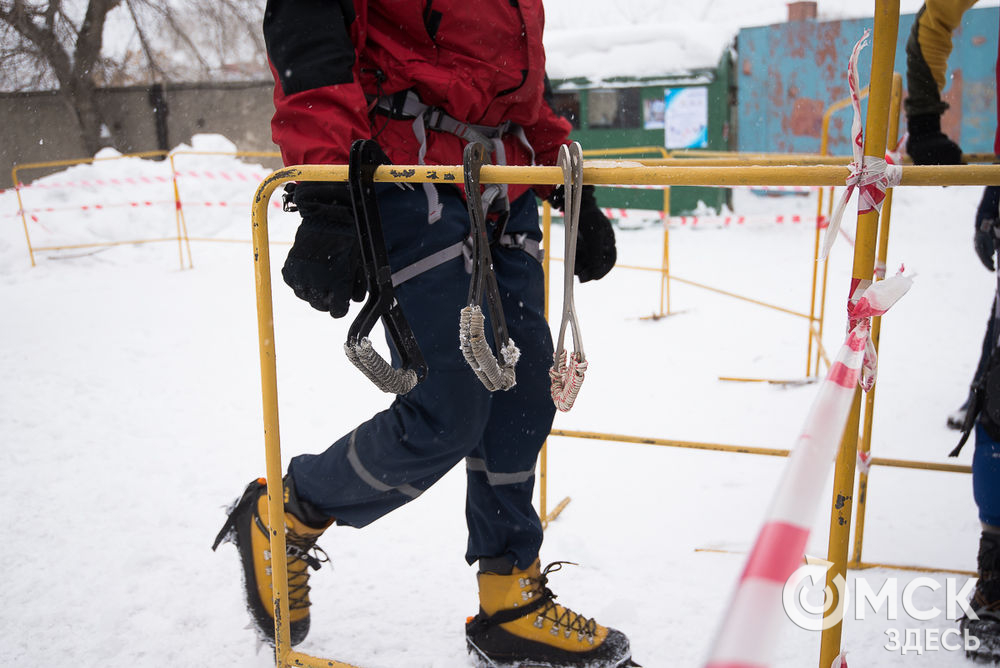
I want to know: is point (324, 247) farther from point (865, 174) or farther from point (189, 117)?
point (189, 117)

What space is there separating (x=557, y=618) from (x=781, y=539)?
126cm

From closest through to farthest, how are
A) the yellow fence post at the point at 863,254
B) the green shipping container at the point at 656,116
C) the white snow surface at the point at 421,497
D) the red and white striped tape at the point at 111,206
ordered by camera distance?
the yellow fence post at the point at 863,254, the white snow surface at the point at 421,497, the red and white striped tape at the point at 111,206, the green shipping container at the point at 656,116

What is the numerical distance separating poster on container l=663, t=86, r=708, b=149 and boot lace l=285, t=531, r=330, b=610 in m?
9.60

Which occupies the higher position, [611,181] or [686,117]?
[686,117]

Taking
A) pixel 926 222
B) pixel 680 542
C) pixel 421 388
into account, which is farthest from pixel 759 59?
pixel 421 388

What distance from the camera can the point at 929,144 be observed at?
7.60ft

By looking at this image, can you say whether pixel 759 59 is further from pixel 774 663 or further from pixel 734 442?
pixel 774 663

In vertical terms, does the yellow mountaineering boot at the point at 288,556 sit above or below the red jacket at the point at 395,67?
below

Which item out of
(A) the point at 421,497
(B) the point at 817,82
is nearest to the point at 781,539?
(A) the point at 421,497

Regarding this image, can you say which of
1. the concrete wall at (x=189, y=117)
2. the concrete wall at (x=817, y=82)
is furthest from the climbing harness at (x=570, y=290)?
the concrete wall at (x=189, y=117)

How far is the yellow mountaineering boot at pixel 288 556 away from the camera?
1.68 m

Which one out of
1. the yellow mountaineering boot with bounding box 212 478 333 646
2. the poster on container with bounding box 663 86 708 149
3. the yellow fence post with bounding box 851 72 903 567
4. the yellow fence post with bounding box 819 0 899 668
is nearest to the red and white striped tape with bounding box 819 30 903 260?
the yellow fence post with bounding box 819 0 899 668

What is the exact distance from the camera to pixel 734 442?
3217 mm

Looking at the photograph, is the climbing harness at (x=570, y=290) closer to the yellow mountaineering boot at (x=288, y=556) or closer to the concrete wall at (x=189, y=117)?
the yellow mountaineering boot at (x=288, y=556)
